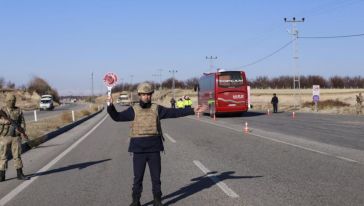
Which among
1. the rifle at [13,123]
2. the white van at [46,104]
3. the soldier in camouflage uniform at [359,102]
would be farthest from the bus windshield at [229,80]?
the white van at [46,104]

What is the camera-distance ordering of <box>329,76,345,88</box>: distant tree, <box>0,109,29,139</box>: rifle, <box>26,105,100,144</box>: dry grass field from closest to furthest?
<box>0,109,29,139</box>: rifle, <box>26,105,100,144</box>: dry grass field, <box>329,76,345,88</box>: distant tree

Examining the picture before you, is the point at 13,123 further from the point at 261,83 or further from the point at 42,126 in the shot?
the point at 261,83

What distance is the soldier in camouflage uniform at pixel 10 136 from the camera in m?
10.5

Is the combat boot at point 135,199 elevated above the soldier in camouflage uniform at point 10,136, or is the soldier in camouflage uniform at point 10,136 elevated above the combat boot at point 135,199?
the soldier in camouflage uniform at point 10,136

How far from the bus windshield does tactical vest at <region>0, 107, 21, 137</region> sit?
1123 inches

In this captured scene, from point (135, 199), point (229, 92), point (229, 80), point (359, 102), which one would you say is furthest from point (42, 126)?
point (359, 102)

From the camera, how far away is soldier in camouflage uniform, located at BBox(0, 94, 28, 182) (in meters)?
10.5

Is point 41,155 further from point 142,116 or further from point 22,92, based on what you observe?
point 22,92

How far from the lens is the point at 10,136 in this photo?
419 inches

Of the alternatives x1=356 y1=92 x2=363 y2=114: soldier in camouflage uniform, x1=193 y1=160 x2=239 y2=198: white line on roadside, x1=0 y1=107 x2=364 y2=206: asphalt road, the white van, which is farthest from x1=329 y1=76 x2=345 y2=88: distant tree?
x1=193 y1=160 x2=239 y2=198: white line on roadside

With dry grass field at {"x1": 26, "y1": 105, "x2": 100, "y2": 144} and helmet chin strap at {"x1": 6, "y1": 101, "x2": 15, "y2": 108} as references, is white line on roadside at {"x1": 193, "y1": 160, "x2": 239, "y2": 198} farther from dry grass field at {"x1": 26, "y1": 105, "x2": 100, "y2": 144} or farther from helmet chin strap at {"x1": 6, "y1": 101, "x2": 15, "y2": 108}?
dry grass field at {"x1": 26, "y1": 105, "x2": 100, "y2": 144}

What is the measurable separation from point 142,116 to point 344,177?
462cm

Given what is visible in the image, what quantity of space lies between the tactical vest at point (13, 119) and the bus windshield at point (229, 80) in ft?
93.6

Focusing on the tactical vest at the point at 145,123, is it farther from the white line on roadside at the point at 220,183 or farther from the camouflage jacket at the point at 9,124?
the camouflage jacket at the point at 9,124
